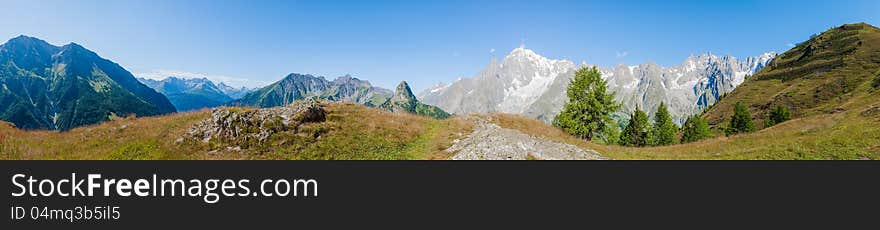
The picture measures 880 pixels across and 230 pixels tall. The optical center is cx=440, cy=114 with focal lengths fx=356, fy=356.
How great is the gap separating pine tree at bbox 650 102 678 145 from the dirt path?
58254 millimetres

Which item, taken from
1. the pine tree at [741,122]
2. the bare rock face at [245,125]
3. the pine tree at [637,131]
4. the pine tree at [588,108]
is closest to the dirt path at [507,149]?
the bare rock face at [245,125]

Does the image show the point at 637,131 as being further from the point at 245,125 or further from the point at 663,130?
the point at 245,125

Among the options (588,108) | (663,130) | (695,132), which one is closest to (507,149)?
(588,108)

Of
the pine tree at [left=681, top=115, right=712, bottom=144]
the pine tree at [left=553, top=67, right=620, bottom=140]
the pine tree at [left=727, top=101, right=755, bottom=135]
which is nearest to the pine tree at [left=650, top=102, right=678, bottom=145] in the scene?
the pine tree at [left=681, top=115, right=712, bottom=144]

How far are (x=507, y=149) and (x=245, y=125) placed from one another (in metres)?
18.4

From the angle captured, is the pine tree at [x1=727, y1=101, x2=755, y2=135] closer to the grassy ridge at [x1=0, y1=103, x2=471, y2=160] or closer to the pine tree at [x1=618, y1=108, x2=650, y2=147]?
the pine tree at [x1=618, y1=108, x2=650, y2=147]

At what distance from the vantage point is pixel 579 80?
42406mm

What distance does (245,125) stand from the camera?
25312mm

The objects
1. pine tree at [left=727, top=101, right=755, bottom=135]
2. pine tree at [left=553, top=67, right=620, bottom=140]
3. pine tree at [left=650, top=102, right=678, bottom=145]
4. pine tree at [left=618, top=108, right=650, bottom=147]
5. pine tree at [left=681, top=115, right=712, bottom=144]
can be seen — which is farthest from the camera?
pine tree at [left=650, top=102, right=678, bottom=145]

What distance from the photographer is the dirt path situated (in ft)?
72.8

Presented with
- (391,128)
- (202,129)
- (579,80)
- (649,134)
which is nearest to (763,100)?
(649,134)

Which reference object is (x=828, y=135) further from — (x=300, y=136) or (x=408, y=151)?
(x=300, y=136)

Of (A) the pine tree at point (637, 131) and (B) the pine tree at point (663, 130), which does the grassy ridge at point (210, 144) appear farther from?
(B) the pine tree at point (663, 130)

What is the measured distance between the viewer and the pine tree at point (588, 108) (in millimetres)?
41250
